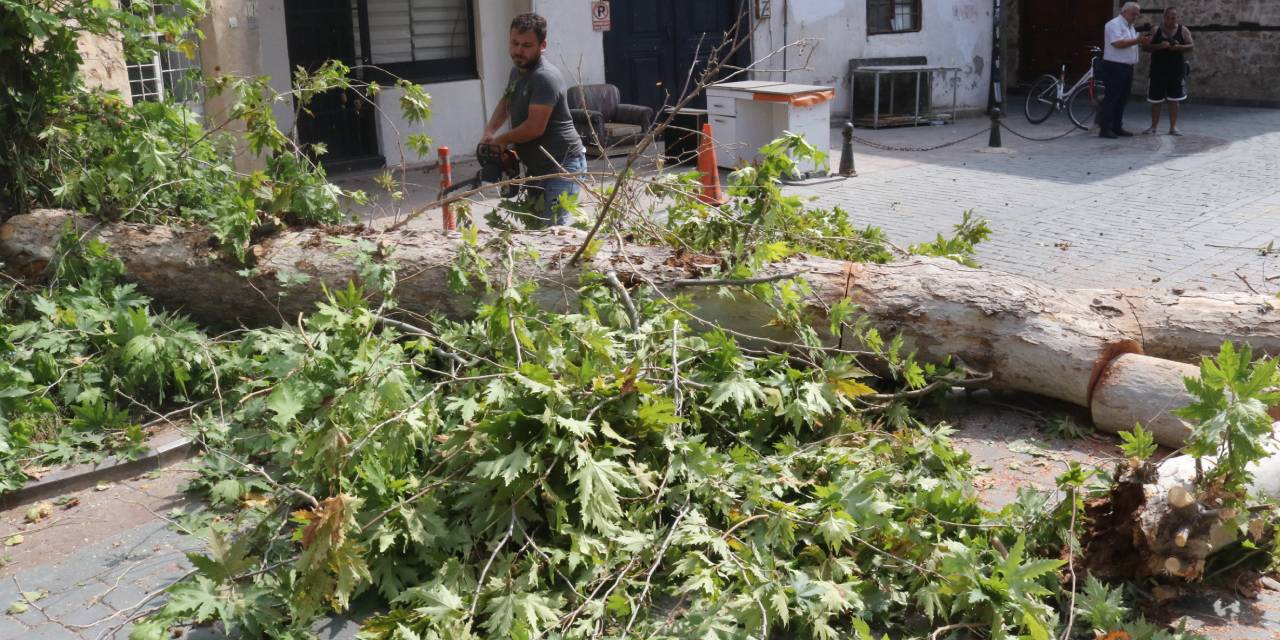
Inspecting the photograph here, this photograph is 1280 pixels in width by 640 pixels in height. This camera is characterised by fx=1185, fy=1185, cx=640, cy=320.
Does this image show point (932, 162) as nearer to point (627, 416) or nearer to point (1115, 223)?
point (1115, 223)

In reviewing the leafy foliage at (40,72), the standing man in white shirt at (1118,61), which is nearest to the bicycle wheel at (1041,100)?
the standing man in white shirt at (1118,61)

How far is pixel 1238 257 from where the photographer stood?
29.3 ft

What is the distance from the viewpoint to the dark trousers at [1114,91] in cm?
1555

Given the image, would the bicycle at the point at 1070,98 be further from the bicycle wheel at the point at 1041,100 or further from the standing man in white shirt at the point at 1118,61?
the standing man in white shirt at the point at 1118,61

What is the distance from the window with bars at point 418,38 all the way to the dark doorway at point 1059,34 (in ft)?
40.6

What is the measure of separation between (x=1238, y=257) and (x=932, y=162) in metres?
5.44

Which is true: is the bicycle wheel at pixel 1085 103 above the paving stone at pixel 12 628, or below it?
above

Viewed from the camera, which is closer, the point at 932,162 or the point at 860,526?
the point at 860,526

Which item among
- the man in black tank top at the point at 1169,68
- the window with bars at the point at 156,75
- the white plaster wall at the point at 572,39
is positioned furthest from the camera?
the man in black tank top at the point at 1169,68

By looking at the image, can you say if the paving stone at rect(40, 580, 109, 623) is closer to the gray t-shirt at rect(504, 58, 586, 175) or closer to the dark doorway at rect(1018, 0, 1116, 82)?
the gray t-shirt at rect(504, 58, 586, 175)

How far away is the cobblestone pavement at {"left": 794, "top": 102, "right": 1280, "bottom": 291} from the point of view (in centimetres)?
881

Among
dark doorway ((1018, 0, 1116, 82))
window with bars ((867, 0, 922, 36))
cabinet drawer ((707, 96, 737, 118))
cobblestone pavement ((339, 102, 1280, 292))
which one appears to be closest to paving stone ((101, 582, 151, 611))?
cobblestone pavement ((339, 102, 1280, 292))

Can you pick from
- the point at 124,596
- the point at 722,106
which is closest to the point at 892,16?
the point at 722,106

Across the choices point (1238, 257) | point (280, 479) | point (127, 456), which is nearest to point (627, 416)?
point (280, 479)
